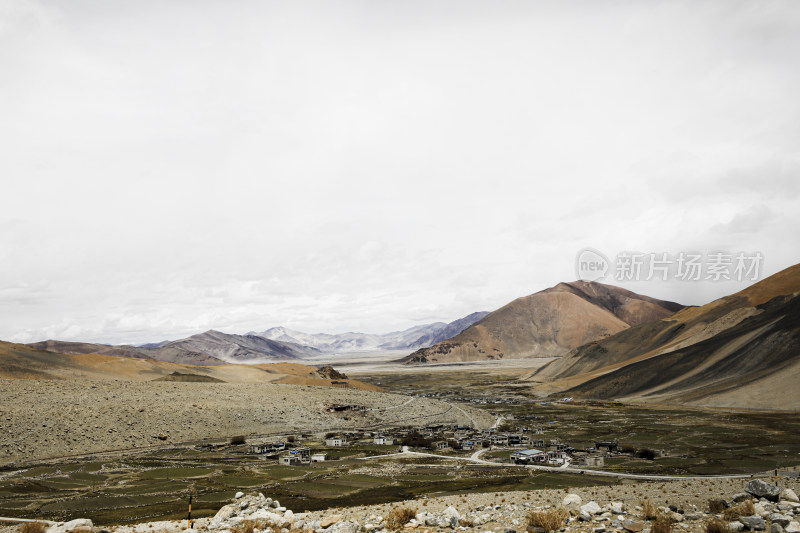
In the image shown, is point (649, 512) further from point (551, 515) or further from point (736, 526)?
point (551, 515)

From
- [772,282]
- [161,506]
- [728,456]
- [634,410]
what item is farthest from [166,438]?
[772,282]

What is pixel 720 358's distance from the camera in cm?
13825

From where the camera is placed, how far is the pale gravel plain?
268ft

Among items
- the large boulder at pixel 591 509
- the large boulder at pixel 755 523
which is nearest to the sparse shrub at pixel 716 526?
the large boulder at pixel 755 523

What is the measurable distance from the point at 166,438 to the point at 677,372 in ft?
426

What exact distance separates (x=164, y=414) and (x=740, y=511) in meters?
98.5

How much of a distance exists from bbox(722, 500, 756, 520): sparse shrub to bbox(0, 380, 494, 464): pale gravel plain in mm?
85323

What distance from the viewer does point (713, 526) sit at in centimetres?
1866

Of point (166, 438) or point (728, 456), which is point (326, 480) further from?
point (728, 456)

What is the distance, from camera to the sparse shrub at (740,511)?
2077 cm

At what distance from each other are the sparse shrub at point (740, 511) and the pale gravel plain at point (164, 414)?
3359 inches

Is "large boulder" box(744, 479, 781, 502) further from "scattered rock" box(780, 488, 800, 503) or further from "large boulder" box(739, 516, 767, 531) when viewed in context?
"large boulder" box(739, 516, 767, 531)

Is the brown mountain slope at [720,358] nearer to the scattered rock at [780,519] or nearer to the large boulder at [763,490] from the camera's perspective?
the large boulder at [763,490]

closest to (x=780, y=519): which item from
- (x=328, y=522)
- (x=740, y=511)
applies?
(x=740, y=511)
